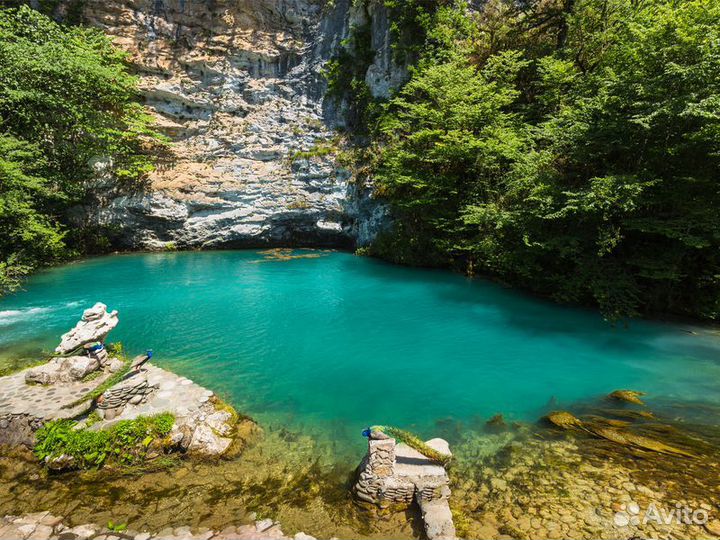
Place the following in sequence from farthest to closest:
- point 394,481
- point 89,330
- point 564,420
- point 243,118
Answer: point 243,118 → point 89,330 → point 564,420 → point 394,481

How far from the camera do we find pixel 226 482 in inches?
225

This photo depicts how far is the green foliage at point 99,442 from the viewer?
602cm

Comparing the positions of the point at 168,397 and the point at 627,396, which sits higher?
the point at 627,396

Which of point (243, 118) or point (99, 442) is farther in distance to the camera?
point (243, 118)

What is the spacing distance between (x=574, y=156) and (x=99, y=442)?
1742 cm

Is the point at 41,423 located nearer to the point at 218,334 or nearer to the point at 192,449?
the point at 192,449

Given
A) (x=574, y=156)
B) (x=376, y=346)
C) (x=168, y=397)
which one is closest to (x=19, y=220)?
(x=168, y=397)

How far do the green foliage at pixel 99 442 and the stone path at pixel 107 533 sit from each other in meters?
1.19

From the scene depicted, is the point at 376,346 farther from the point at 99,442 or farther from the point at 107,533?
the point at 107,533

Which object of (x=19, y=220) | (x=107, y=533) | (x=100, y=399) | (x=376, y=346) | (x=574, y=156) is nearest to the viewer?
(x=107, y=533)

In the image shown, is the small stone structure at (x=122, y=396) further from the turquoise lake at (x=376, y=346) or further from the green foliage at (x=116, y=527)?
the green foliage at (x=116, y=527)

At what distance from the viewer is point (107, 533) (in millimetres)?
4652

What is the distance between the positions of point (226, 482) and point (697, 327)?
15.3 m

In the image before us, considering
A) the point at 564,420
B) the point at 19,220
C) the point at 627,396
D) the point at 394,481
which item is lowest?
the point at 394,481
